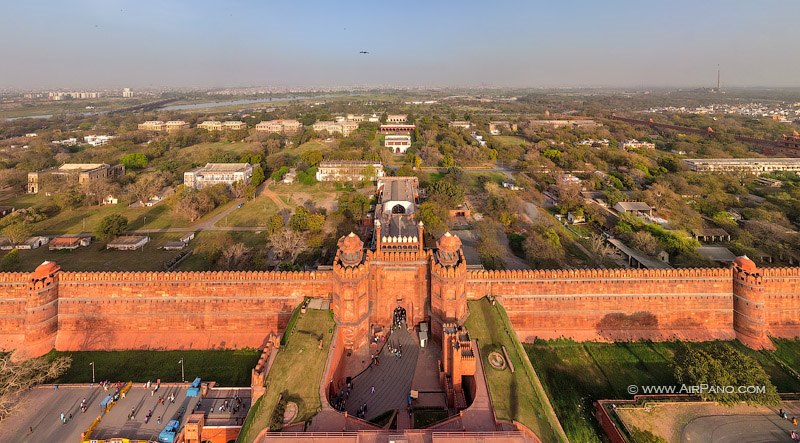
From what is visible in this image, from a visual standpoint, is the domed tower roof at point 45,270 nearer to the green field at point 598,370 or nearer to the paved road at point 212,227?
the paved road at point 212,227

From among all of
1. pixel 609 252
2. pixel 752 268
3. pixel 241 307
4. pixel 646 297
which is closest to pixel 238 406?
pixel 241 307

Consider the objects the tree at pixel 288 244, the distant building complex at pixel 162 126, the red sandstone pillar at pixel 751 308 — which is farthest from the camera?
the distant building complex at pixel 162 126

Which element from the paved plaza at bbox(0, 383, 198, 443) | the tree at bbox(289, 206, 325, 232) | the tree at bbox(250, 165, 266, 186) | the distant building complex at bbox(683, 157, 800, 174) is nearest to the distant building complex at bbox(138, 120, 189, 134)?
the tree at bbox(250, 165, 266, 186)

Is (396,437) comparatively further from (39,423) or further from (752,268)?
(752,268)

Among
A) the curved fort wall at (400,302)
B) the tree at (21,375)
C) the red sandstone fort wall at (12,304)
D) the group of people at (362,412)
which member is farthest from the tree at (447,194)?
the red sandstone fort wall at (12,304)

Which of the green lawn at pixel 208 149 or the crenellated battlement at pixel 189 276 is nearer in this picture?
the crenellated battlement at pixel 189 276

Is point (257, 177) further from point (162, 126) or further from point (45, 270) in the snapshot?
point (162, 126)

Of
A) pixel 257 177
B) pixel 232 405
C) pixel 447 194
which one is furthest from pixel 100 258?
pixel 447 194
